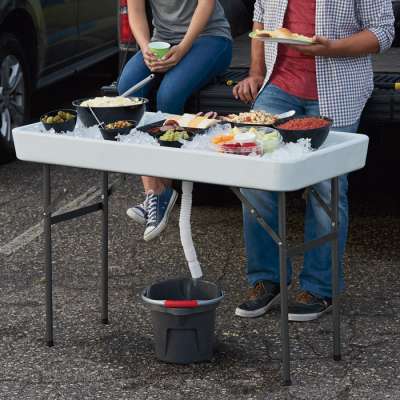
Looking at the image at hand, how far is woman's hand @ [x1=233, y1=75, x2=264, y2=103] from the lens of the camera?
207 inches

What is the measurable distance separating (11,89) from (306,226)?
10.5 feet

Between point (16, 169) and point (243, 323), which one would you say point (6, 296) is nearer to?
point (243, 323)

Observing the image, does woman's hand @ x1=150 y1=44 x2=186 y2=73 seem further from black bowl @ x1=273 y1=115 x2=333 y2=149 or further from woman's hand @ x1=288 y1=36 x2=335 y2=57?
black bowl @ x1=273 y1=115 x2=333 y2=149

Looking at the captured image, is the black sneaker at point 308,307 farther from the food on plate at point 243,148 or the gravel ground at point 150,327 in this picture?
the food on plate at point 243,148

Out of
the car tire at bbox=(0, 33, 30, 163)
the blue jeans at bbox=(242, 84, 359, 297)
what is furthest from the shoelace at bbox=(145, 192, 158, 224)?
the car tire at bbox=(0, 33, 30, 163)

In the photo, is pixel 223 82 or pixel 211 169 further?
pixel 223 82

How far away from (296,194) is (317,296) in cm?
198

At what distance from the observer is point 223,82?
5945mm

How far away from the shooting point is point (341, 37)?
15.8 ft

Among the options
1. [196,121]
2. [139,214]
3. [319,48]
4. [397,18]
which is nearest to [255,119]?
[196,121]

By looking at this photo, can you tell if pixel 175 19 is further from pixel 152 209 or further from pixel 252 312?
pixel 252 312

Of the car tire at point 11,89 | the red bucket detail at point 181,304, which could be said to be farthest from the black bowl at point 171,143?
the car tire at point 11,89

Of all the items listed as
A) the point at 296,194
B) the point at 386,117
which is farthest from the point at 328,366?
the point at 296,194

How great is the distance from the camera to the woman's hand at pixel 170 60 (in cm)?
Answer: 568
